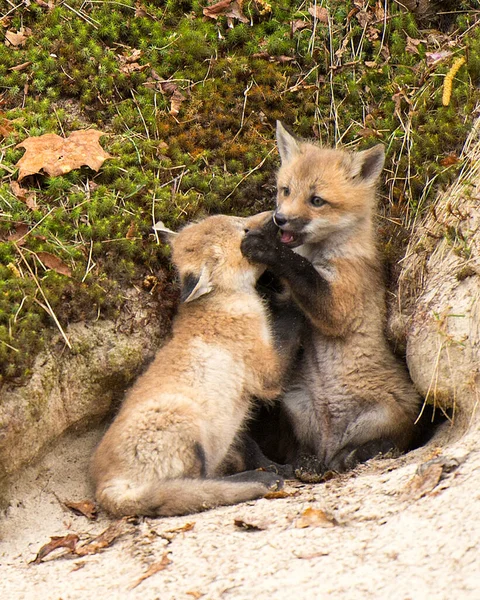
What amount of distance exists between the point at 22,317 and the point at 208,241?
1645 millimetres

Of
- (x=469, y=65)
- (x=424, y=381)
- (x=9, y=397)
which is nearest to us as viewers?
(x=9, y=397)

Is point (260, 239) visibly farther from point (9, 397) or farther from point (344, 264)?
point (9, 397)

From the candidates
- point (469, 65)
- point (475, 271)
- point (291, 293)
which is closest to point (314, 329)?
point (291, 293)

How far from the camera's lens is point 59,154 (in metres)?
6.69

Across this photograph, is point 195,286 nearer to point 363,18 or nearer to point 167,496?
point 167,496

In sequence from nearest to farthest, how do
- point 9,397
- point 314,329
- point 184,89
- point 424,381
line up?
point 9,397 < point 424,381 < point 314,329 < point 184,89

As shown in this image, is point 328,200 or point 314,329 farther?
point 314,329

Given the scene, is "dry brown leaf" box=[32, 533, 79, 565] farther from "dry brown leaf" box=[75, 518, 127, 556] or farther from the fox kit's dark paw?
the fox kit's dark paw

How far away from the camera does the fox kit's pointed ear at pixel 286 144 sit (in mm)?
6512

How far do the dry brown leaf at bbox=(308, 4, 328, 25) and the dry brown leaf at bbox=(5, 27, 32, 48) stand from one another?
3.05 metres

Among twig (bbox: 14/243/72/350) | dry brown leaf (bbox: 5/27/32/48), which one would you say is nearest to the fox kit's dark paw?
twig (bbox: 14/243/72/350)

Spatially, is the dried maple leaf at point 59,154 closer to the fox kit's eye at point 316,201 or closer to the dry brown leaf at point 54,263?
the dry brown leaf at point 54,263

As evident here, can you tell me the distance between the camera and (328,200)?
6082 mm

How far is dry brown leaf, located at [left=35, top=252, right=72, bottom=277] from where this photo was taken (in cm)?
607
